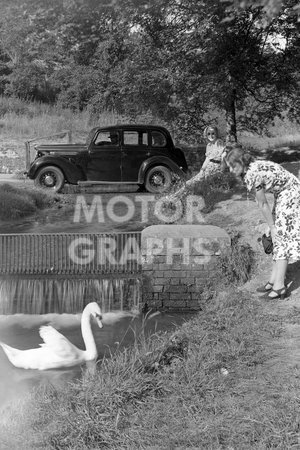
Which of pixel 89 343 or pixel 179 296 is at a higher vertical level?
pixel 179 296

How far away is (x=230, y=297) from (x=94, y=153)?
956cm

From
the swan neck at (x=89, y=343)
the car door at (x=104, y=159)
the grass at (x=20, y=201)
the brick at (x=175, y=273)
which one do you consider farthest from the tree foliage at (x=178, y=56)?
the swan neck at (x=89, y=343)

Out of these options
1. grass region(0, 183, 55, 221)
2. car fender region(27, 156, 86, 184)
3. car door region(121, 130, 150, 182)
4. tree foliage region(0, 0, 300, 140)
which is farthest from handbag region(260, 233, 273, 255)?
car fender region(27, 156, 86, 184)

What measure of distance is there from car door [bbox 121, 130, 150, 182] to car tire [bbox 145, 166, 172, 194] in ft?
1.06

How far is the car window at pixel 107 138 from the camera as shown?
1577cm

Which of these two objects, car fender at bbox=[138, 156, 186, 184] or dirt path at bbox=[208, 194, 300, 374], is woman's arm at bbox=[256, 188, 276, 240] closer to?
dirt path at bbox=[208, 194, 300, 374]

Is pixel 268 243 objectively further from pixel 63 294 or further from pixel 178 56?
pixel 178 56

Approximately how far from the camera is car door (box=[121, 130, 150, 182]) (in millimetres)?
15781

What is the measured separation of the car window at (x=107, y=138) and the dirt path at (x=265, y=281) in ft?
17.7

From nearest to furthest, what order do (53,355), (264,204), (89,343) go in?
(53,355) < (89,343) < (264,204)

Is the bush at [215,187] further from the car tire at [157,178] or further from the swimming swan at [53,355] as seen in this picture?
the swimming swan at [53,355]

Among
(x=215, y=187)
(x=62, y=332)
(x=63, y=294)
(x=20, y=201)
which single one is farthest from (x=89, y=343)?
(x=20, y=201)

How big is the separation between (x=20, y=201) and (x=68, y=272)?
540 cm

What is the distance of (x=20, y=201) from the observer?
1329cm
